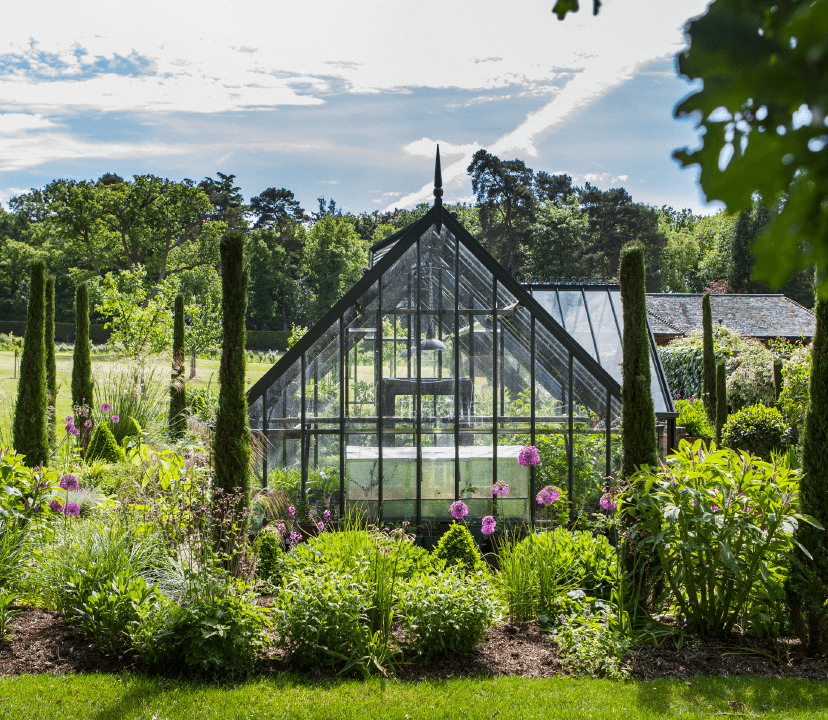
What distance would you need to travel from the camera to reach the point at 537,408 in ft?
22.5

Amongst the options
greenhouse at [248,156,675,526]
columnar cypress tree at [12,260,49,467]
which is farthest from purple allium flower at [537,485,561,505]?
columnar cypress tree at [12,260,49,467]

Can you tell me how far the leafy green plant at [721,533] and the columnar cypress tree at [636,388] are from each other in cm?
33

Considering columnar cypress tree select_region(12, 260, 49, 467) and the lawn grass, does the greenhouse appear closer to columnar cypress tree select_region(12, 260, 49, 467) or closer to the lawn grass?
the lawn grass

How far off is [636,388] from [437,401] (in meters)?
2.50

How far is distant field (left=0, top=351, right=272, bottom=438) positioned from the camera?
10.8 metres

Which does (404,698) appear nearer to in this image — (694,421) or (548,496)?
(548,496)

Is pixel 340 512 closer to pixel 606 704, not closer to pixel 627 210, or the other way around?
pixel 606 704

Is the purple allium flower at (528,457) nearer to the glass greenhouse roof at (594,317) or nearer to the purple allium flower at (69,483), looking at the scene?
the glass greenhouse roof at (594,317)

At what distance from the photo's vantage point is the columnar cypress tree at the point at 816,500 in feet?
14.0

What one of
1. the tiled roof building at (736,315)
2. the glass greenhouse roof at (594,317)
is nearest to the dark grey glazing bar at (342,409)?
the glass greenhouse roof at (594,317)

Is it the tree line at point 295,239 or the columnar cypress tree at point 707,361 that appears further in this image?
the tree line at point 295,239

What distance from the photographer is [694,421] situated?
13.8m

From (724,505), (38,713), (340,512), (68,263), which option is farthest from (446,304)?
(68,263)

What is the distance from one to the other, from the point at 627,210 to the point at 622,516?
4035 cm
